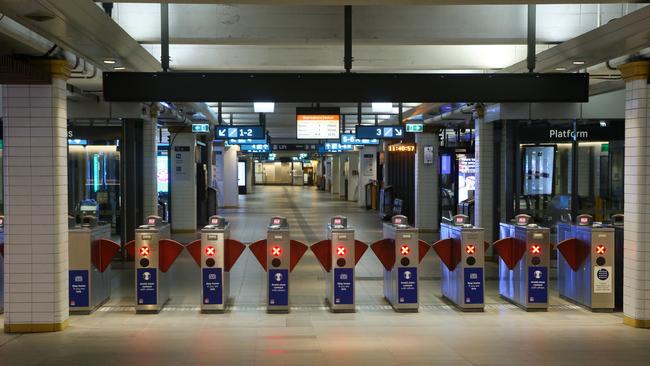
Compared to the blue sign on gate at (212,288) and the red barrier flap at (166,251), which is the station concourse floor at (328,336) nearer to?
the blue sign on gate at (212,288)

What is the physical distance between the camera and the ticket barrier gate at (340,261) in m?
8.39

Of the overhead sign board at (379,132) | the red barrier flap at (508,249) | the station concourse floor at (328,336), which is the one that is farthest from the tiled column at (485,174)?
the red barrier flap at (508,249)

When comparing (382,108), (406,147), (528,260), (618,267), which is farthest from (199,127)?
(618,267)

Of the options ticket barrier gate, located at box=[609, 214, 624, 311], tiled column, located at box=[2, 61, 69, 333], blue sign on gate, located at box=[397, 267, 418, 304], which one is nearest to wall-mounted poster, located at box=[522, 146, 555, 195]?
ticket barrier gate, located at box=[609, 214, 624, 311]

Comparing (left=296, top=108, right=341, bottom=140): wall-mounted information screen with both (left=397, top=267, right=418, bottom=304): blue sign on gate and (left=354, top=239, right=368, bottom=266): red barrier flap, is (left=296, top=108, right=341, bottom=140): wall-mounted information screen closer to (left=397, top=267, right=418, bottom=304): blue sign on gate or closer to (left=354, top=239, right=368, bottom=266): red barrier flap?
(left=354, top=239, right=368, bottom=266): red barrier flap

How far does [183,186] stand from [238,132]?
10.1 ft

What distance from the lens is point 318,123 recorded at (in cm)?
1459

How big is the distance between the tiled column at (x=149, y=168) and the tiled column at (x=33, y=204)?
6.41 m

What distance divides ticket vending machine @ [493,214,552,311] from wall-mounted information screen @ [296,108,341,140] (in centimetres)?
607

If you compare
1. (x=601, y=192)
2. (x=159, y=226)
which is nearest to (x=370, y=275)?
(x=159, y=226)

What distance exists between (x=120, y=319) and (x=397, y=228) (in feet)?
A: 12.1

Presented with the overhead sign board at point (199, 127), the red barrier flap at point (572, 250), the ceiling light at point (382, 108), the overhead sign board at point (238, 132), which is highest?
the ceiling light at point (382, 108)

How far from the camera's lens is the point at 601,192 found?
14.8m

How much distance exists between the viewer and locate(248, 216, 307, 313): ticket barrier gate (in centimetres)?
833
